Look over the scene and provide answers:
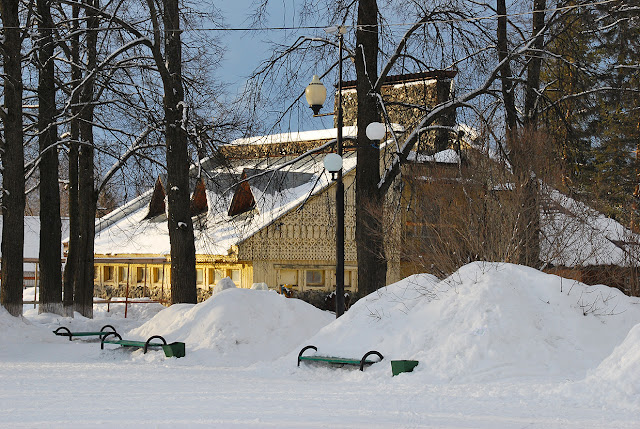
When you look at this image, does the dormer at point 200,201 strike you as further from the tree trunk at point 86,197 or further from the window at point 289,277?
the tree trunk at point 86,197

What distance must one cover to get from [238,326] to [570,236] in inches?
284

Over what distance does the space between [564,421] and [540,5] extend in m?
14.6

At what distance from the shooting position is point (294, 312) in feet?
56.1

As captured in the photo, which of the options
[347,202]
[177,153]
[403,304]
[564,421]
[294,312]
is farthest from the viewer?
[347,202]

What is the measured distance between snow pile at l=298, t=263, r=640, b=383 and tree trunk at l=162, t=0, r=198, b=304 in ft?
24.1

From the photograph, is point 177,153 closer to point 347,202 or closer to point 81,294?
point 81,294

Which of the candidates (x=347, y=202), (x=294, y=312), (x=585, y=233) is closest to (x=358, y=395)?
(x=294, y=312)

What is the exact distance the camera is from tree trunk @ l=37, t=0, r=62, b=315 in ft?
71.4

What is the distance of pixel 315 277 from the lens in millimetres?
32969

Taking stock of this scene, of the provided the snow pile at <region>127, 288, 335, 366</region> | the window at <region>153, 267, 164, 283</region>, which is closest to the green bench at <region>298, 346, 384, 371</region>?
the snow pile at <region>127, 288, 335, 366</region>

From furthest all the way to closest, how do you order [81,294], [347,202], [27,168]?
[347,202] < [81,294] < [27,168]

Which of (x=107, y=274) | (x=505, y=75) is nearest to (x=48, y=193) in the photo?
(x=505, y=75)

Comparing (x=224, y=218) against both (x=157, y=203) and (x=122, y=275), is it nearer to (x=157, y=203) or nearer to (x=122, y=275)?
(x=157, y=203)

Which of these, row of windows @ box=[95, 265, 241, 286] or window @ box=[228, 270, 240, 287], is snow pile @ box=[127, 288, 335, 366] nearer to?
window @ box=[228, 270, 240, 287]
